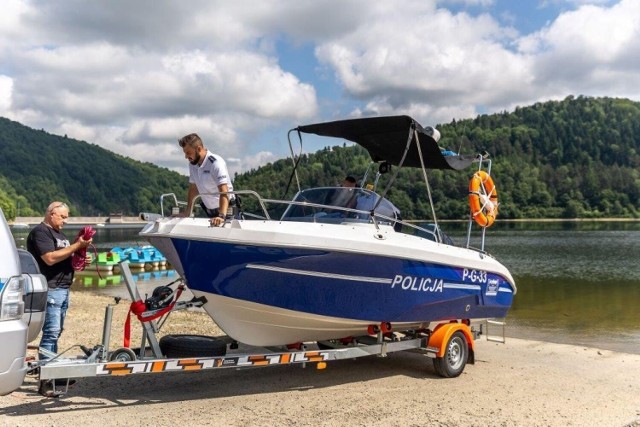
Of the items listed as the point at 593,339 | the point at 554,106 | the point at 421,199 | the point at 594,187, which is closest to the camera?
the point at 421,199

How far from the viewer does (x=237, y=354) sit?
19.6ft

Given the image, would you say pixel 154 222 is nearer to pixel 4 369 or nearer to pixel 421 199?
pixel 4 369

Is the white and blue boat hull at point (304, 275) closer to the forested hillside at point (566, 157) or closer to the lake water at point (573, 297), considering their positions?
the lake water at point (573, 297)

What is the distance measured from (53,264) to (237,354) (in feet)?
6.80

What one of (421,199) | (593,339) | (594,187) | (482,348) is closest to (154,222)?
(421,199)

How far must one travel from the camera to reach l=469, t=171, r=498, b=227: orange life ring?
8125 millimetres

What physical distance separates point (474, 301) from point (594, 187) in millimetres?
134143

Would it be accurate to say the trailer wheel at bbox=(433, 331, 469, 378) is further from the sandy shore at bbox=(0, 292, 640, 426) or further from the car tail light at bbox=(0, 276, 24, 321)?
the car tail light at bbox=(0, 276, 24, 321)

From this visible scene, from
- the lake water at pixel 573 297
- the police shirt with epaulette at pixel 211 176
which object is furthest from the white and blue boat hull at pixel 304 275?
the lake water at pixel 573 297

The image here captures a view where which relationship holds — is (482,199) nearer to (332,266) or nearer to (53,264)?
(332,266)

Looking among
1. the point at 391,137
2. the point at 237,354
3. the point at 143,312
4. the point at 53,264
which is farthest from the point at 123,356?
the point at 391,137

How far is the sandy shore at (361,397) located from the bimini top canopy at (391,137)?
2.79 metres

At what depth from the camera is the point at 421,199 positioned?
26.7ft

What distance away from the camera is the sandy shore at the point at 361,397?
5457 millimetres
